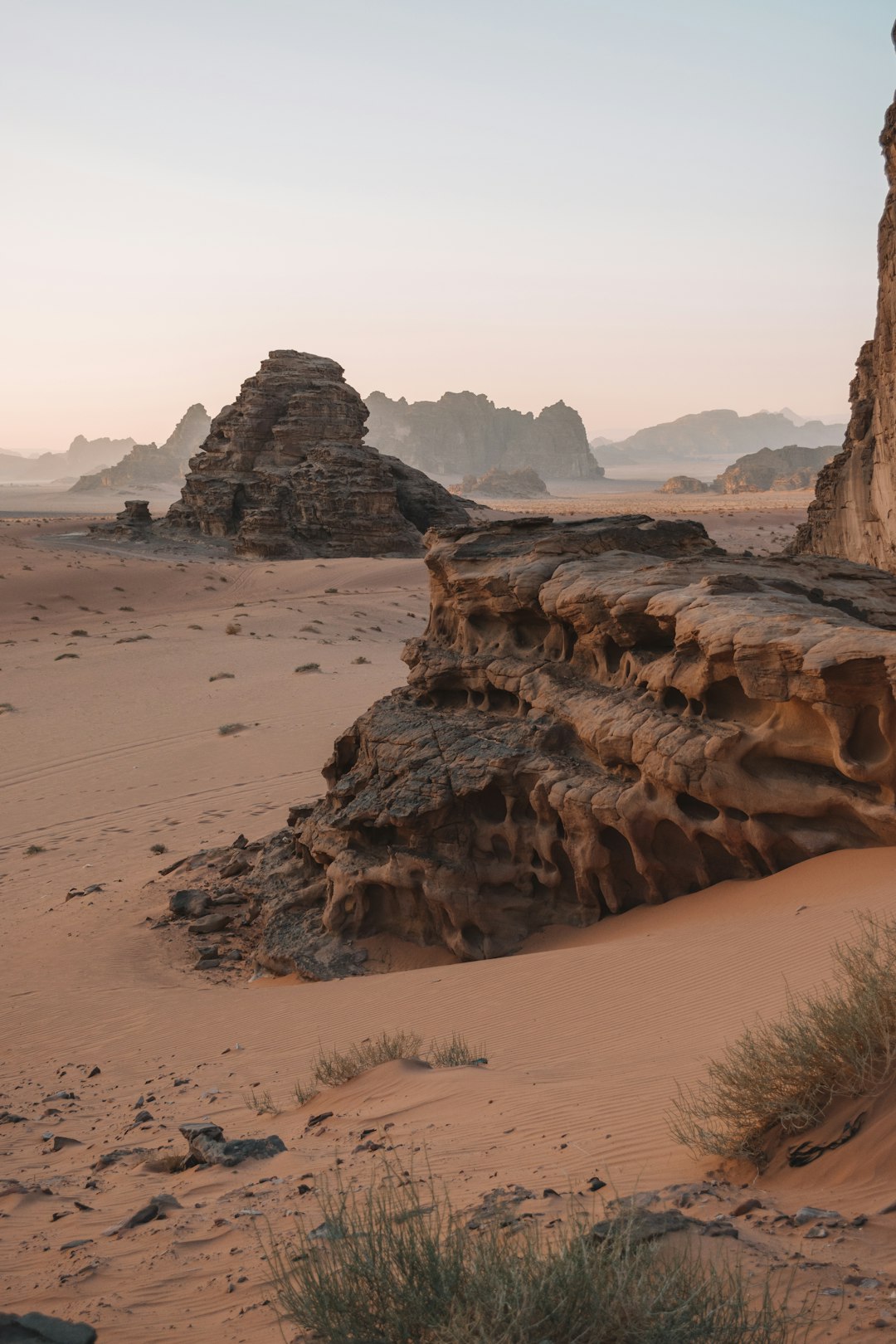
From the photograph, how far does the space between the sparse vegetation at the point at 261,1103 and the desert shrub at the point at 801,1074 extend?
2393 mm

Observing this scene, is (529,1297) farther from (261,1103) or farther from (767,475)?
(767,475)

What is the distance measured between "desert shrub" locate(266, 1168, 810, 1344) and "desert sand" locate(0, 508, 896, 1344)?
324 millimetres

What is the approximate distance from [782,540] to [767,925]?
4444 cm

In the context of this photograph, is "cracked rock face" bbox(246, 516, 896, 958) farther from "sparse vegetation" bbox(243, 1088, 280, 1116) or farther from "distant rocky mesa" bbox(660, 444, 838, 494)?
"distant rocky mesa" bbox(660, 444, 838, 494)

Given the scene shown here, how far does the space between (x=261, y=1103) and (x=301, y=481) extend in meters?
37.9

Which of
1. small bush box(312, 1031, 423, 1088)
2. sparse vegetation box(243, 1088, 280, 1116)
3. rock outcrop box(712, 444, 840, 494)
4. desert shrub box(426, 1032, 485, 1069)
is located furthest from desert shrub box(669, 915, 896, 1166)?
rock outcrop box(712, 444, 840, 494)

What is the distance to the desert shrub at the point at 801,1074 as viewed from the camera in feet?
12.6

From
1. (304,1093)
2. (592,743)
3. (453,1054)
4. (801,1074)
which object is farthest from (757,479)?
(801,1074)

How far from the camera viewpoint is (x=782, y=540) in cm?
4850

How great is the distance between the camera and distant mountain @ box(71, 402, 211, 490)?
140125 mm

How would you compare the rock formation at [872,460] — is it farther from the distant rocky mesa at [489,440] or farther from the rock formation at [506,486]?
the distant rocky mesa at [489,440]

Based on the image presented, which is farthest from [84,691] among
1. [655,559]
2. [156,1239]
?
[156,1239]

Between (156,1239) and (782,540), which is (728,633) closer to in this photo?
(156,1239)

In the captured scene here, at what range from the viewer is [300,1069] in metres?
6.45
